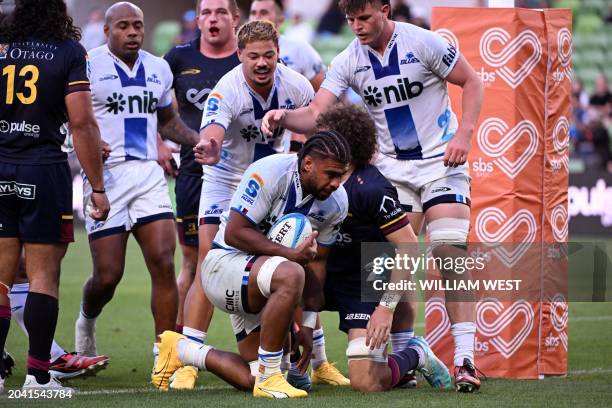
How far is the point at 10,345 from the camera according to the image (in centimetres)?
900

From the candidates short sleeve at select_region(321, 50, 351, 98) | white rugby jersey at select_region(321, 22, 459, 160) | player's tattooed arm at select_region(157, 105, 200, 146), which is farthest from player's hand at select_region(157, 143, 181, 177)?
white rugby jersey at select_region(321, 22, 459, 160)

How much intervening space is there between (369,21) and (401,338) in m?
2.00

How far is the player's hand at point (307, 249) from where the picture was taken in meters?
6.13

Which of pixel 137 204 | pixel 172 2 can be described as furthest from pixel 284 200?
pixel 172 2

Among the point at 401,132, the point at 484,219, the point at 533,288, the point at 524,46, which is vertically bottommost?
the point at 533,288

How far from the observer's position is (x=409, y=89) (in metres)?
7.00

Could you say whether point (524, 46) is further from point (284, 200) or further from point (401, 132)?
point (284, 200)

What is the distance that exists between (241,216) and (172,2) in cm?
2202

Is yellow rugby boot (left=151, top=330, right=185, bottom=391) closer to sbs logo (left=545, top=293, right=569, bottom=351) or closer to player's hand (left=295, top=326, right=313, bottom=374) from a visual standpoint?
player's hand (left=295, top=326, right=313, bottom=374)

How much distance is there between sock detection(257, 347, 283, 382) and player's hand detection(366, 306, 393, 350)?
0.52m

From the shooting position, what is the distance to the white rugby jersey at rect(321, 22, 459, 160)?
6.94m

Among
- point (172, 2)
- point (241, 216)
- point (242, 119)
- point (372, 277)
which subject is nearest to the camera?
point (241, 216)

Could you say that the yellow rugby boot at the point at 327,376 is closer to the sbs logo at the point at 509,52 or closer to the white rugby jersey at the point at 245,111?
the white rugby jersey at the point at 245,111

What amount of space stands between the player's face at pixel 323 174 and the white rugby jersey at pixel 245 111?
3.95 ft
